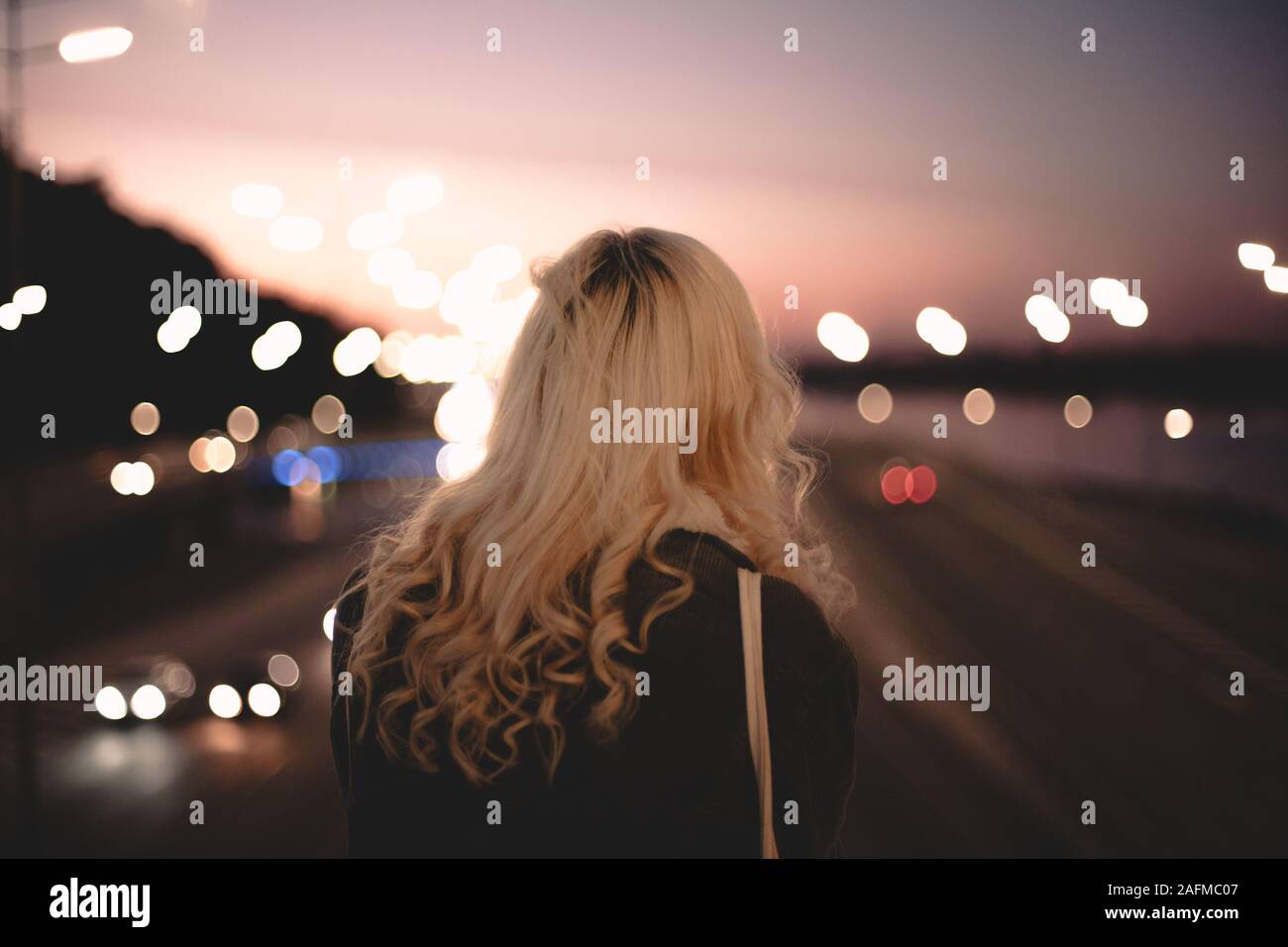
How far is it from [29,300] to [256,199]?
1266mm

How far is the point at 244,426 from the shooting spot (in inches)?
2078

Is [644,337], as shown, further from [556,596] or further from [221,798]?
[221,798]

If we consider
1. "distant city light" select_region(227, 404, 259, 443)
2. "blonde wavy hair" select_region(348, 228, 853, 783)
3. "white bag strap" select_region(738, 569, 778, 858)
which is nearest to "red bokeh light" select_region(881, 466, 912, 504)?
"blonde wavy hair" select_region(348, 228, 853, 783)

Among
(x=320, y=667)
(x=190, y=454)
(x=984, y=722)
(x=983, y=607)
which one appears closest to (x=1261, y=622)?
(x=983, y=607)

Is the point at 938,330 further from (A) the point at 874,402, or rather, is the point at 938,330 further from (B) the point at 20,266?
(A) the point at 874,402

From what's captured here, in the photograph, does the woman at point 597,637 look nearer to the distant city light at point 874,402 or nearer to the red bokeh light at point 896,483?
the red bokeh light at point 896,483

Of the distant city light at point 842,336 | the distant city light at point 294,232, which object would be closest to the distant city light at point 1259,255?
the distant city light at point 842,336

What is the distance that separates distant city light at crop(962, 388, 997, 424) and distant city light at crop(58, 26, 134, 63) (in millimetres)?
58570

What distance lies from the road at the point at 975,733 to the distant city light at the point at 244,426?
108 ft

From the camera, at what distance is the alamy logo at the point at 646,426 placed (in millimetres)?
2086

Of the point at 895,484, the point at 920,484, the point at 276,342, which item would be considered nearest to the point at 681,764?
the point at 276,342

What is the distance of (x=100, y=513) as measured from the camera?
3158 centimetres

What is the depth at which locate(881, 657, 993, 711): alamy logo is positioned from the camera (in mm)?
9441
